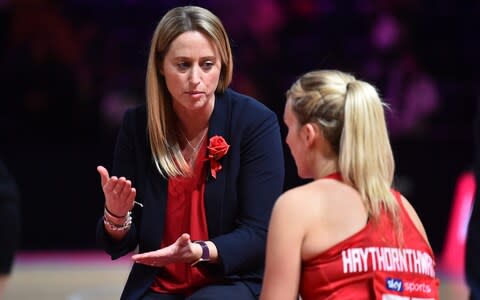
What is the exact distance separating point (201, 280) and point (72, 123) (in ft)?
19.3

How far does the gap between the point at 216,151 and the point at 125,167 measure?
0.38 m

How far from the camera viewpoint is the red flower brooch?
3.72 metres

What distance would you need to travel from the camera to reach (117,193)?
3.50m

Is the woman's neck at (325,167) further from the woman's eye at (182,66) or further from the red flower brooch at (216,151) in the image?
the woman's eye at (182,66)

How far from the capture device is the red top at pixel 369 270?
283cm

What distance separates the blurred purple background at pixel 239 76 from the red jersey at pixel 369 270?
557 cm

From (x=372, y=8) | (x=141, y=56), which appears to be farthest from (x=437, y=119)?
(x=141, y=56)

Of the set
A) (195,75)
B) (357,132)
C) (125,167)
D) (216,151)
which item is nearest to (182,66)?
(195,75)

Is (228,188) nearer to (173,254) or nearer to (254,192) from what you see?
(254,192)

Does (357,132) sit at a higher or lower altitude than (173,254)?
higher

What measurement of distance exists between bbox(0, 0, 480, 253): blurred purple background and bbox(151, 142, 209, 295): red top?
15.6 feet

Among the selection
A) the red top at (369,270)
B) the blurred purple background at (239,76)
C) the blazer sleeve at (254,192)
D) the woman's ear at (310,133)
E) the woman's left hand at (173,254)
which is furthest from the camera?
the blurred purple background at (239,76)

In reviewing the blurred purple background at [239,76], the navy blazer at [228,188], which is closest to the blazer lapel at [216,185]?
the navy blazer at [228,188]

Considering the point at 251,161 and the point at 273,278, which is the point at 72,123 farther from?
the point at 273,278
